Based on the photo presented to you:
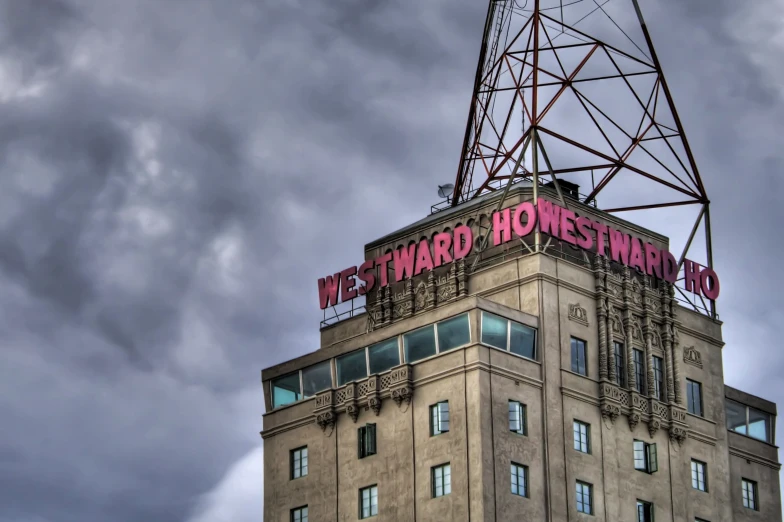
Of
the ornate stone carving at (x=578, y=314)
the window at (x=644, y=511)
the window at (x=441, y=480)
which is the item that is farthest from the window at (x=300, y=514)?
the window at (x=644, y=511)

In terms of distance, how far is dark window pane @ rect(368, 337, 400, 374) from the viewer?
427ft

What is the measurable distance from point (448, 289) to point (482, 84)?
18.8m

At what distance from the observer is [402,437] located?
127m

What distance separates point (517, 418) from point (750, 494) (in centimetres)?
2482

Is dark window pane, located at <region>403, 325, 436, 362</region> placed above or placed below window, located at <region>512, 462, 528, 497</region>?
above

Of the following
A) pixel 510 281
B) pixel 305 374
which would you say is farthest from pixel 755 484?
pixel 305 374

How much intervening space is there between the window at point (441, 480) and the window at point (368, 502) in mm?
5469

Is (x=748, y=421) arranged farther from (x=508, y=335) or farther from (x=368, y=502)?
(x=368, y=502)

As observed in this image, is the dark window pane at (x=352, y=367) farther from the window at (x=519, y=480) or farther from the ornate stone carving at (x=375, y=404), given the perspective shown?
the window at (x=519, y=480)

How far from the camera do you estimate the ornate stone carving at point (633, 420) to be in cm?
13050

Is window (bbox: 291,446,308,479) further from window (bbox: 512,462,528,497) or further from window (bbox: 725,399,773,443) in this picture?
window (bbox: 725,399,773,443)

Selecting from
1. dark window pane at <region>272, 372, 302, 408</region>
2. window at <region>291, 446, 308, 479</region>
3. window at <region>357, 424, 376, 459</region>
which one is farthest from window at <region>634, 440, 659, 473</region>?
dark window pane at <region>272, 372, 302, 408</region>

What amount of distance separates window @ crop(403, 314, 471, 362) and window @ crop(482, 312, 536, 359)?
1388 millimetres

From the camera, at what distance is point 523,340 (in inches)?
5025
